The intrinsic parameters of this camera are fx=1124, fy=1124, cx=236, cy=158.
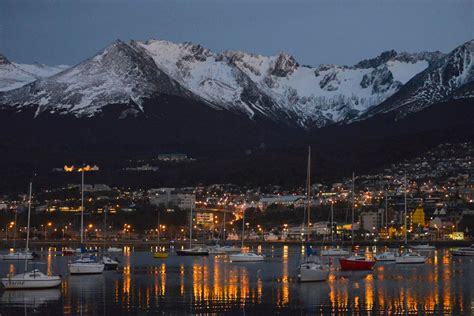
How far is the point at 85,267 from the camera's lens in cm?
7512

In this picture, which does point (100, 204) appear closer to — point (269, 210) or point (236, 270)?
point (269, 210)

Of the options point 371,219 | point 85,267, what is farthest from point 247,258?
point 371,219

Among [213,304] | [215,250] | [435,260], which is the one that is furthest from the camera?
[215,250]

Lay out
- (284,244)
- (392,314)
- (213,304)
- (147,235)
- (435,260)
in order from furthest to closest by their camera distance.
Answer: (147,235) → (284,244) → (435,260) → (213,304) → (392,314)

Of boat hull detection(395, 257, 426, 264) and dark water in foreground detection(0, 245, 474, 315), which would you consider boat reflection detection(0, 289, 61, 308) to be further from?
boat hull detection(395, 257, 426, 264)

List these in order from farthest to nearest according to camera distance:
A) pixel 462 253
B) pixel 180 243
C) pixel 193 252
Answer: pixel 180 243, pixel 193 252, pixel 462 253

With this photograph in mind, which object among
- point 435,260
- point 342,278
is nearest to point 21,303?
point 342,278

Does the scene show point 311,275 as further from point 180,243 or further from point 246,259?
point 180,243

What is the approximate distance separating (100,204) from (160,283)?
135081 mm

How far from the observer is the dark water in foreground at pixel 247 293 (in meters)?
50.0

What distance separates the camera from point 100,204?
199750 mm

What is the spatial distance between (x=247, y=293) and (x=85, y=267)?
1992 cm

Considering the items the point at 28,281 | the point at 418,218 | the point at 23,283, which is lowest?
the point at 23,283

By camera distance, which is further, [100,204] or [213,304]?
[100,204]
